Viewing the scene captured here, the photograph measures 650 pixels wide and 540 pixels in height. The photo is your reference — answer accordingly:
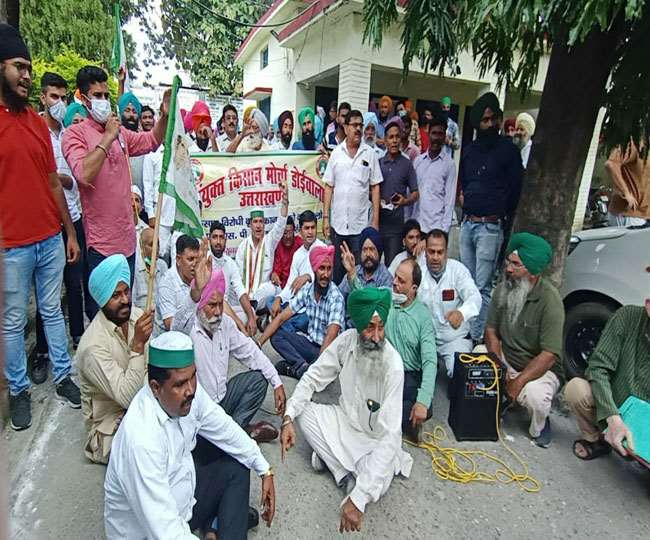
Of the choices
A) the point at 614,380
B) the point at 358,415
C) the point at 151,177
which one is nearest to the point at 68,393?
the point at 358,415

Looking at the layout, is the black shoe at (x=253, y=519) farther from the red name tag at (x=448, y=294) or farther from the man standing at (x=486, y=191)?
the man standing at (x=486, y=191)

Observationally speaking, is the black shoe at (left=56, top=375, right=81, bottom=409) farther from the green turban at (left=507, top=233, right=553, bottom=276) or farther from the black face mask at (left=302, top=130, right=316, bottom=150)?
the black face mask at (left=302, top=130, right=316, bottom=150)

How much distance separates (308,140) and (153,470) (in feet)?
18.2

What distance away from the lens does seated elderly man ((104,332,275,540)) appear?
1.77 m

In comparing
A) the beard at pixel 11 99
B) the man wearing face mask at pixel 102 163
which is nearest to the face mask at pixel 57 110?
the man wearing face mask at pixel 102 163

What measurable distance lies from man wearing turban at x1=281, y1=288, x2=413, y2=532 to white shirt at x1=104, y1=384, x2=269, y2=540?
2.43 ft

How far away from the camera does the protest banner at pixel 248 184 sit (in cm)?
574

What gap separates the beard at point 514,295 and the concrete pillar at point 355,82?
220 inches

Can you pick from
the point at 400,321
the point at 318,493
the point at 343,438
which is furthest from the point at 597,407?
the point at 318,493

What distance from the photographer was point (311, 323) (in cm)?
428

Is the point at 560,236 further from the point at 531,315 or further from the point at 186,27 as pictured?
the point at 186,27

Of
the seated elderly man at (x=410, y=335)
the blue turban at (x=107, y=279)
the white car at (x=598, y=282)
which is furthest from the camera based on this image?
the white car at (x=598, y=282)

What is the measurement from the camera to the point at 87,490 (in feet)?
8.77

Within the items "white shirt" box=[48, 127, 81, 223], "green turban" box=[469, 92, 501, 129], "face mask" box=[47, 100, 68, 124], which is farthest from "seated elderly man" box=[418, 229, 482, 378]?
"face mask" box=[47, 100, 68, 124]
